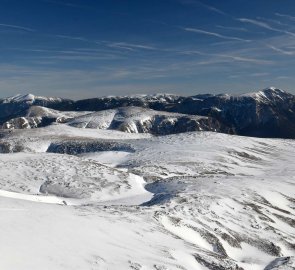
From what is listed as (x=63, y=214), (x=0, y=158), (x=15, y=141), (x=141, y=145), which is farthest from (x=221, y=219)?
(x=15, y=141)

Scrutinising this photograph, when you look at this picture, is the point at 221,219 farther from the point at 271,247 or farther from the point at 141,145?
the point at 141,145

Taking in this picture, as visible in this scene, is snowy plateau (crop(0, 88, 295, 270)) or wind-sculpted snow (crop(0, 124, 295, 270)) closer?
snowy plateau (crop(0, 88, 295, 270))

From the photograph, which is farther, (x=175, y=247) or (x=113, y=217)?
(x=113, y=217)

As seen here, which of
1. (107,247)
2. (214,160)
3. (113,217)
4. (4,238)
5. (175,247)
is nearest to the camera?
(4,238)

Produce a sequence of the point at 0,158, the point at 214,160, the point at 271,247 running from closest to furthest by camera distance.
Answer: the point at 271,247 → the point at 0,158 → the point at 214,160

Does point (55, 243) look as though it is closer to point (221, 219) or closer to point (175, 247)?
point (175, 247)

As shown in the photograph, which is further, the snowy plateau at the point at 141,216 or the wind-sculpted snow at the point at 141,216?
the wind-sculpted snow at the point at 141,216

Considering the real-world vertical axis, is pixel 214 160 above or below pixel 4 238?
below
